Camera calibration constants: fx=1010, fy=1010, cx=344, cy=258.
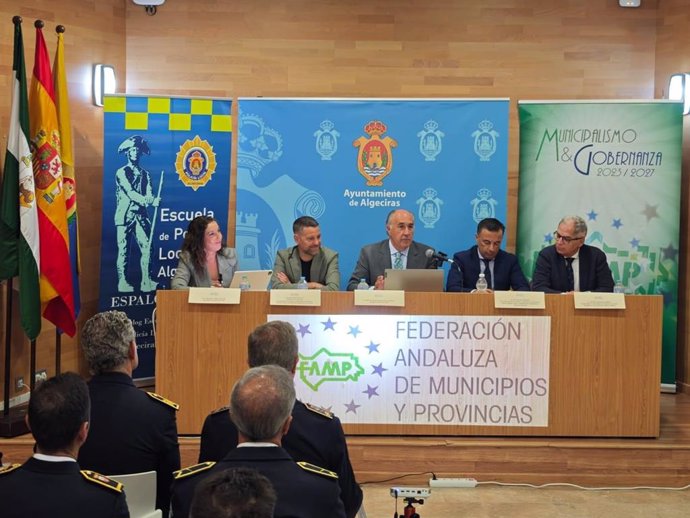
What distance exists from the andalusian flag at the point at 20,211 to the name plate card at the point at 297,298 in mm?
1583

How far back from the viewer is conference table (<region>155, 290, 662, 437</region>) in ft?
19.1

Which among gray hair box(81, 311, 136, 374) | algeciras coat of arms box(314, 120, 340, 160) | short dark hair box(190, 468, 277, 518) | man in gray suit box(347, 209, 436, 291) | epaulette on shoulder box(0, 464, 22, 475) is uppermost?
algeciras coat of arms box(314, 120, 340, 160)

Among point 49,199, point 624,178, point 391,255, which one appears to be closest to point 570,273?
point 391,255

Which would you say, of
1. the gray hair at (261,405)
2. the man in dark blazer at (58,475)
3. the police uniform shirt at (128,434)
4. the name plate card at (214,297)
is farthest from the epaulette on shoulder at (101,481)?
the name plate card at (214,297)

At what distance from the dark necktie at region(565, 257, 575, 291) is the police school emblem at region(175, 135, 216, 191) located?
283cm

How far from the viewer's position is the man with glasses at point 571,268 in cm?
666

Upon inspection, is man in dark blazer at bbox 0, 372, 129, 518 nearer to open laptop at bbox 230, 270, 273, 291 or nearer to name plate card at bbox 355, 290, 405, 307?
name plate card at bbox 355, 290, 405, 307

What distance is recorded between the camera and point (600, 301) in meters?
5.84

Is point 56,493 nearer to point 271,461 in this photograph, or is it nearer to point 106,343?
point 271,461

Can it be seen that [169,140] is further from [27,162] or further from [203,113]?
[27,162]

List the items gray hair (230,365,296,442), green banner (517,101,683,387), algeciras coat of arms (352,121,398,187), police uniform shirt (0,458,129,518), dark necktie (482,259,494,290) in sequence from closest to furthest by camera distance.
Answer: police uniform shirt (0,458,129,518) → gray hair (230,365,296,442) → dark necktie (482,259,494,290) → green banner (517,101,683,387) → algeciras coat of arms (352,121,398,187)

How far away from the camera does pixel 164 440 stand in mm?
3416

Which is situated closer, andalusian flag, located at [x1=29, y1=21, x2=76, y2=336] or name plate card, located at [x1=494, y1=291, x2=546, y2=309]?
name plate card, located at [x1=494, y1=291, x2=546, y2=309]

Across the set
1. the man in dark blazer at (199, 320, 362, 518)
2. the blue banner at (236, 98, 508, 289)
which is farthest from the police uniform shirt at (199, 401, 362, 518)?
the blue banner at (236, 98, 508, 289)
